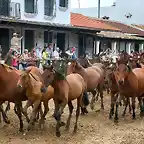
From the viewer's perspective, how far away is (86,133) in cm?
1033

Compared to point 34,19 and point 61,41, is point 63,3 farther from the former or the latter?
point 34,19

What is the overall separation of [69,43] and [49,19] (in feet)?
9.06

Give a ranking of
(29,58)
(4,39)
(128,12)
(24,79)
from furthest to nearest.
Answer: (128,12) → (4,39) → (29,58) → (24,79)

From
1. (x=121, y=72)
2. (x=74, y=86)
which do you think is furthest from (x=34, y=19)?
(x=74, y=86)

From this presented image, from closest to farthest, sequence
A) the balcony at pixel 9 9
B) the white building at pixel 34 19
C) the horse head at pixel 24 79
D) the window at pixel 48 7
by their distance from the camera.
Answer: the horse head at pixel 24 79, the balcony at pixel 9 9, the white building at pixel 34 19, the window at pixel 48 7

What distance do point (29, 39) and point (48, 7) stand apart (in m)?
3.35

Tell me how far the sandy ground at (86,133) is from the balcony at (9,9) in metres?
13.3

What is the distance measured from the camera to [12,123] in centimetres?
1107

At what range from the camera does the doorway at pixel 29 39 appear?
26372 millimetres

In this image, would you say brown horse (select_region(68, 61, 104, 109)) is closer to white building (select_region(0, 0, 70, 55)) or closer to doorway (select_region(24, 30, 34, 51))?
white building (select_region(0, 0, 70, 55))

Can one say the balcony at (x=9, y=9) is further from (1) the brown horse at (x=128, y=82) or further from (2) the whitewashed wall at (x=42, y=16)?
(1) the brown horse at (x=128, y=82)

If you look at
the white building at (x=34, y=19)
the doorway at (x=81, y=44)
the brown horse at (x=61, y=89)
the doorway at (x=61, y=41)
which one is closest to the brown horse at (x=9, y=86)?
the brown horse at (x=61, y=89)

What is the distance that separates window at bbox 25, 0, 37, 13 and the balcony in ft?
4.14

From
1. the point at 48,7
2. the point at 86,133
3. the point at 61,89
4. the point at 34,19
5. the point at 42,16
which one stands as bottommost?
the point at 86,133
